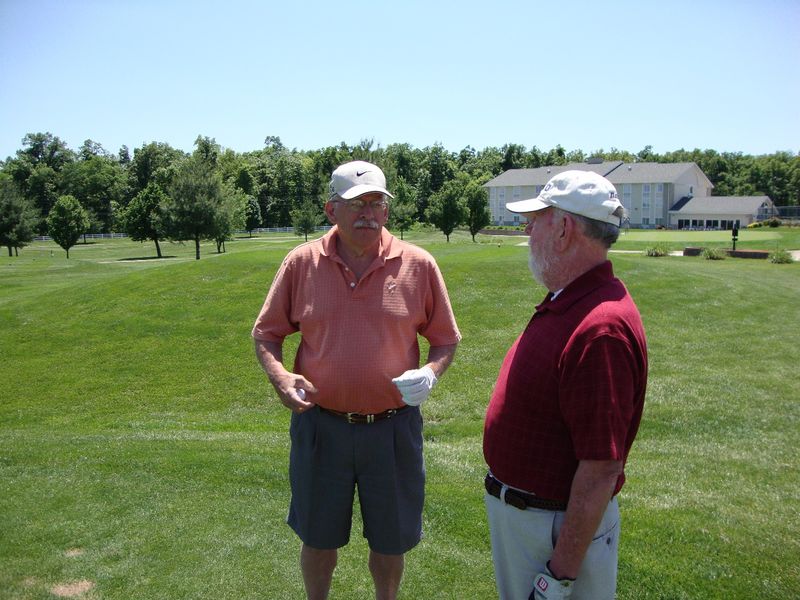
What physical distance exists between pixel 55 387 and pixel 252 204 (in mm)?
73963

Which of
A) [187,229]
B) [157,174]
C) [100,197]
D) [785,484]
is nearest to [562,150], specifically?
[157,174]

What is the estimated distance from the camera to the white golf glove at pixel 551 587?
7.79ft

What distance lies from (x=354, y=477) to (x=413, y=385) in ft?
2.37

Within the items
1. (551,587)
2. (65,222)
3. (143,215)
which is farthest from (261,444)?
(65,222)

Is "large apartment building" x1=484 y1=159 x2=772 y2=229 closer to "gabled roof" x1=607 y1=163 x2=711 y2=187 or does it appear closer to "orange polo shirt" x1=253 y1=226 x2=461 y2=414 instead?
"gabled roof" x1=607 y1=163 x2=711 y2=187

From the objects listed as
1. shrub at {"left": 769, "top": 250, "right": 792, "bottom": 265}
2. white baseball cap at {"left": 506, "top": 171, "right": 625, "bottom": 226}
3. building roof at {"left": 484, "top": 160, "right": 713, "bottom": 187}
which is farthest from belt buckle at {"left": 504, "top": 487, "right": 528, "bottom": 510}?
building roof at {"left": 484, "top": 160, "right": 713, "bottom": 187}

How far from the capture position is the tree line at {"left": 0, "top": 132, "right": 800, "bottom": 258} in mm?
46688

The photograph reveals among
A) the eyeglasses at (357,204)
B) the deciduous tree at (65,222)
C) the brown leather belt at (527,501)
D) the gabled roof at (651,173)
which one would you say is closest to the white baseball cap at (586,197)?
the brown leather belt at (527,501)

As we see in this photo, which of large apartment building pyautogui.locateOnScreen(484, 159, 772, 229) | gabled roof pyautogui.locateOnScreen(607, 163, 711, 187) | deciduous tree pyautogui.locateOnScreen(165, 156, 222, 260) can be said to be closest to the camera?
deciduous tree pyautogui.locateOnScreen(165, 156, 222, 260)

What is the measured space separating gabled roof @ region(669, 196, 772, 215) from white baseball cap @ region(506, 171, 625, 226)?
81.3 metres

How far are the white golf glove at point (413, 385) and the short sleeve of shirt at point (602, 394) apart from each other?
3.51ft

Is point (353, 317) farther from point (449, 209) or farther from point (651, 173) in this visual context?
point (651, 173)

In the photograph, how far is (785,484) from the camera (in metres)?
6.04

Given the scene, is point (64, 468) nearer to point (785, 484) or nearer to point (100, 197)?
point (785, 484)
